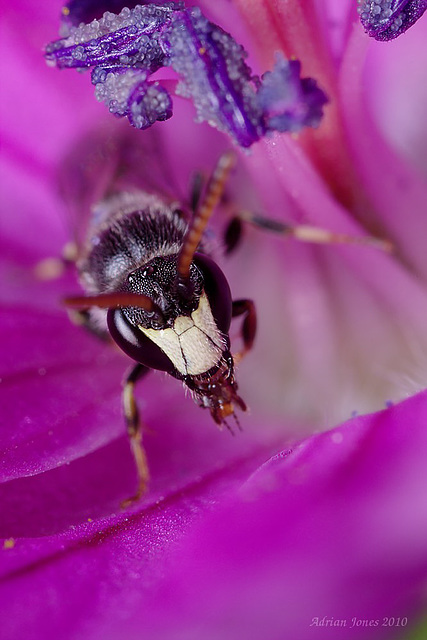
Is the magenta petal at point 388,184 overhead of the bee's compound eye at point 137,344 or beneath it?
overhead

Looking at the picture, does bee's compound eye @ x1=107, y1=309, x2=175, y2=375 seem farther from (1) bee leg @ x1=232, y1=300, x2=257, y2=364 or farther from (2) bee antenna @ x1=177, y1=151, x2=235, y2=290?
(1) bee leg @ x1=232, y1=300, x2=257, y2=364

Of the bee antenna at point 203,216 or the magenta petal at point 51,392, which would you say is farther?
the magenta petal at point 51,392

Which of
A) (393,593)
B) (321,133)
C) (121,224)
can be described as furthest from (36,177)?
(393,593)

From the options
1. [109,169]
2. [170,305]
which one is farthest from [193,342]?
[109,169]

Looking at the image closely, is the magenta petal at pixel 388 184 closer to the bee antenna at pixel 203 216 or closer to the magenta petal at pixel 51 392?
the bee antenna at pixel 203 216

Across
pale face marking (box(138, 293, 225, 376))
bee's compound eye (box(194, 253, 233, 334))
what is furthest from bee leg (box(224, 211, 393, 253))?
pale face marking (box(138, 293, 225, 376))

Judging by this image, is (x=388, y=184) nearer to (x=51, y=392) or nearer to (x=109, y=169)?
(x=109, y=169)

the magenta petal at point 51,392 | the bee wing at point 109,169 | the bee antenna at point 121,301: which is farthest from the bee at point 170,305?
the bee wing at point 109,169
